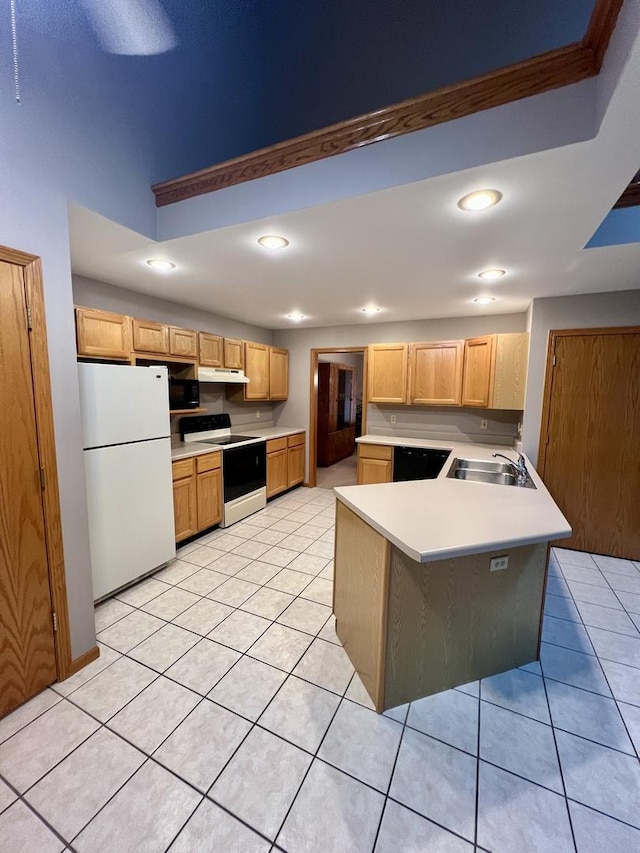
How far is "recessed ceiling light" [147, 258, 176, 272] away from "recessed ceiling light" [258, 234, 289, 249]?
0.84m

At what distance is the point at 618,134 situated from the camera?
116 cm

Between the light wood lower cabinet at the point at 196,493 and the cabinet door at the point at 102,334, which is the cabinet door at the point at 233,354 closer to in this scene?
the light wood lower cabinet at the point at 196,493

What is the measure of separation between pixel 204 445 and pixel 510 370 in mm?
3212

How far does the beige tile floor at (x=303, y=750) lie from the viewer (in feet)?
3.70

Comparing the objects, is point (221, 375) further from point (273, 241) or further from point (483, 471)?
point (483, 471)

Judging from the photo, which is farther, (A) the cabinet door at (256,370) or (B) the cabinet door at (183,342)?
(A) the cabinet door at (256,370)

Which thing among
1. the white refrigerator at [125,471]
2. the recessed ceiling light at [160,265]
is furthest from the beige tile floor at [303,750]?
the recessed ceiling light at [160,265]

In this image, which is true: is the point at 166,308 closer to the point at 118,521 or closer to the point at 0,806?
the point at 118,521

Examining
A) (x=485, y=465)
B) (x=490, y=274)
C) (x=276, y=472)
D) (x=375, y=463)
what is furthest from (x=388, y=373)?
(x=276, y=472)

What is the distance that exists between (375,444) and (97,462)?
2899 millimetres

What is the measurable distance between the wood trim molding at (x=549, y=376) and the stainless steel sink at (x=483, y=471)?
1.56 feet

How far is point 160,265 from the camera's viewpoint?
2494mm

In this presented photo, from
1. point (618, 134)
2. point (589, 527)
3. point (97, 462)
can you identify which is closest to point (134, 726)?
point (97, 462)

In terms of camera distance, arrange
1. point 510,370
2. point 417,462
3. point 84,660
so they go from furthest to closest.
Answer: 1. point 417,462
2. point 510,370
3. point 84,660
